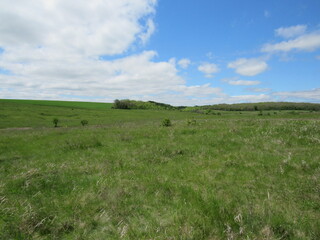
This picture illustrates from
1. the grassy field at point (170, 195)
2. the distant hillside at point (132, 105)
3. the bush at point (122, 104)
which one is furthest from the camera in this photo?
the distant hillside at point (132, 105)

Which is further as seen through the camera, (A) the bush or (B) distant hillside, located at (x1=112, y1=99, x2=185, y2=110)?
(B) distant hillside, located at (x1=112, y1=99, x2=185, y2=110)

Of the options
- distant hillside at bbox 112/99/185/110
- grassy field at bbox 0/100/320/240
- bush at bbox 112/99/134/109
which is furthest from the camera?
distant hillside at bbox 112/99/185/110

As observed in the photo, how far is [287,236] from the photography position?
3.70 m

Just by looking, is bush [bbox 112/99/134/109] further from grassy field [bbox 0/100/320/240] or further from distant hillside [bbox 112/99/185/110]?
grassy field [bbox 0/100/320/240]

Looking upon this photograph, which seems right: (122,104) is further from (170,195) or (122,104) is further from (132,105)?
(170,195)

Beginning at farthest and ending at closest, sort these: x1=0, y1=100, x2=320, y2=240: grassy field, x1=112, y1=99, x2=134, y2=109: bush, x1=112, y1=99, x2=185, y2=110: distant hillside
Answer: x1=112, y1=99, x2=185, y2=110: distant hillside
x1=112, y1=99, x2=134, y2=109: bush
x1=0, y1=100, x2=320, y2=240: grassy field

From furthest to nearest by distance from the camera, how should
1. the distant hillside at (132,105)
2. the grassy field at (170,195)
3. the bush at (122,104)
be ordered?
the distant hillside at (132,105), the bush at (122,104), the grassy field at (170,195)

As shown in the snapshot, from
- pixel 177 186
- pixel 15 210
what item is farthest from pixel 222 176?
pixel 15 210

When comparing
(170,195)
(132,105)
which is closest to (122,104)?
(132,105)

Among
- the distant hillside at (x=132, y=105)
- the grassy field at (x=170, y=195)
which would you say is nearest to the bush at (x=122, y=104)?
the distant hillside at (x=132, y=105)

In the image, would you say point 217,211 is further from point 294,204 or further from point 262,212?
point 294,204

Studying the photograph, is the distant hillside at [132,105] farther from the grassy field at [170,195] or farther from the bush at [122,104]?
the grassy field at [170,195]

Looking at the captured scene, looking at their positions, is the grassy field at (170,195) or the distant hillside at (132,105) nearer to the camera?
the grassy field at (170,195)

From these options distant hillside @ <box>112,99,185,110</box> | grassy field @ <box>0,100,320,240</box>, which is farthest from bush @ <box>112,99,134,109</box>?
grassy field @ <box>0,100,320,240</box>
